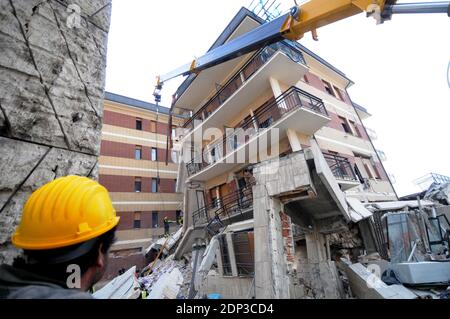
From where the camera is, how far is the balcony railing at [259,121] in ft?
34.9

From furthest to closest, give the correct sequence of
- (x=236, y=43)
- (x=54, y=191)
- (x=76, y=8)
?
(x=236, y=43) < (x=76, y=8) < (x=54, y=191)

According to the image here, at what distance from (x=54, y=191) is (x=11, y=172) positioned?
19.6 inches

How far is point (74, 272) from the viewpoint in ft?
2.91

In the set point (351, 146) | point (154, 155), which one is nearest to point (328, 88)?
point (351, 146)

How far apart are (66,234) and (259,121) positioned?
39.0 feet

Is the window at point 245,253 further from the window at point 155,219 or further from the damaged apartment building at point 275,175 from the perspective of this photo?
the window at point 155,219

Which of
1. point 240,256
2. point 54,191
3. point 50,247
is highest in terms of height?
point 54,191

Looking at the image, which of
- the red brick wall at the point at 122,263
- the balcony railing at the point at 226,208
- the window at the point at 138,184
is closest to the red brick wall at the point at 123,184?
the window at the point at 138,184

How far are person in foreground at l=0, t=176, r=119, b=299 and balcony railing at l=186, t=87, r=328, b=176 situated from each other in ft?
32.3

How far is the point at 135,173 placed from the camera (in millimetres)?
20781

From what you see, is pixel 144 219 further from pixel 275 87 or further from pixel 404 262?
pixel 404 262

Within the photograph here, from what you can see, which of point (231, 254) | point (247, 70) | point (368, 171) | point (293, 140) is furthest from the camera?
point (368, 171)
